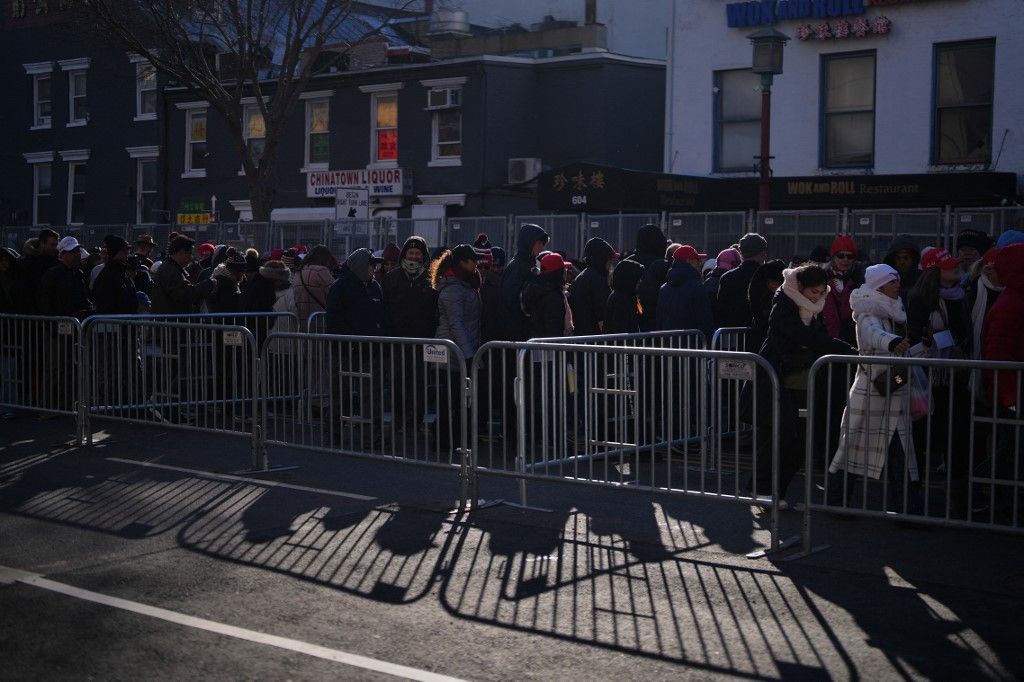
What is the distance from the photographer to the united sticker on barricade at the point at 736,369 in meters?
8.41

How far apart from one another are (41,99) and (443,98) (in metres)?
17.0

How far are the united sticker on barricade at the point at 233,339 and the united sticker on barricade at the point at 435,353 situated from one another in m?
2.30

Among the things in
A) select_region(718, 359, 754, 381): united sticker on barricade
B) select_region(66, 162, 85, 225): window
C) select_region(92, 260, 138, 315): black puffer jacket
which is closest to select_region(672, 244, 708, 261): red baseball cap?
select_region(718, 359, 754, 381): united sticker on barricade

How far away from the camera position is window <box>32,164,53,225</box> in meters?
43.7

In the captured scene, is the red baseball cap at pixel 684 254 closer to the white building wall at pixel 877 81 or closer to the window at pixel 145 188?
the white building wall at pixel 877 81

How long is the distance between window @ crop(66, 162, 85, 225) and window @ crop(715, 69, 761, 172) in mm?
23818

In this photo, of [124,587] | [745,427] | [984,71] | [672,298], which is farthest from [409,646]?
[984,71]

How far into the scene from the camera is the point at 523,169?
33.0m

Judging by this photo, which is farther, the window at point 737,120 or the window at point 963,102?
the window at point 737,120

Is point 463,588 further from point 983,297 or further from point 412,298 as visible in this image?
point 412,298

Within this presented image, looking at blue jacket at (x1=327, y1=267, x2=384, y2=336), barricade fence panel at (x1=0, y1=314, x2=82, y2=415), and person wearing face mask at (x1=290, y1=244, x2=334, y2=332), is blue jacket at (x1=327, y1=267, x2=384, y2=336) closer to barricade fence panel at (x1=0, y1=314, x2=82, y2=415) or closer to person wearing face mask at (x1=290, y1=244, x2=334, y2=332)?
person wearing face mask at (x1=290, y1=244, x2=334, y2=332)

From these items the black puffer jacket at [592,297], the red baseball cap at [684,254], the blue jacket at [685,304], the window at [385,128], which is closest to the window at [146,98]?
the window at [385,128]

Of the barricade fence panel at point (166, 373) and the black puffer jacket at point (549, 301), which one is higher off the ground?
the black puffer jacket at point (549, 301)

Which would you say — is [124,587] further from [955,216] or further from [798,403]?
[955,216]
